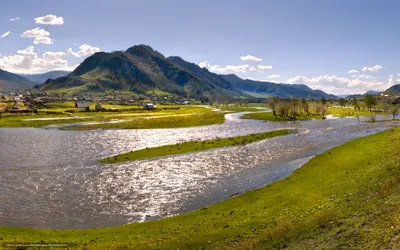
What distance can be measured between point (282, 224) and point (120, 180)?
31795 millimetres

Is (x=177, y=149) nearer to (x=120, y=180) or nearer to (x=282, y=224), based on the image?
(x=120, y=180)

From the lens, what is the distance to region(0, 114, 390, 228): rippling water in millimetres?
36156

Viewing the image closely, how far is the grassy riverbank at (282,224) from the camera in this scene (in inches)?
790

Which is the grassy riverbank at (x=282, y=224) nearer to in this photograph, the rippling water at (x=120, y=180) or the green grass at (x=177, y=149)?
the rippling water at (x=120, y=180)

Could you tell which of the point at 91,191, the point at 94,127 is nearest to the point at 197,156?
the point at 91,191

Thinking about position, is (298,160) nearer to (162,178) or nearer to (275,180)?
(275,180)

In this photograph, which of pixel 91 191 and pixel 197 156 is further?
pixel 197 156

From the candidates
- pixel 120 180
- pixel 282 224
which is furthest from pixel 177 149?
pixel 282 224

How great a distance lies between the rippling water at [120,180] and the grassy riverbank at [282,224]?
14.2ft

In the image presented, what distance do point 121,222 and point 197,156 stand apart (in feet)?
114

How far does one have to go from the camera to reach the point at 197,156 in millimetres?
67062

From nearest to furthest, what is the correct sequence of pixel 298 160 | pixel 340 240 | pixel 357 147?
pixel 340 240 < pixel 298 160 < pixel 357 147

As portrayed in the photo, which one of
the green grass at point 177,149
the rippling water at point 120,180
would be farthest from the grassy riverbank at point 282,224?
the green grass at point 177,149

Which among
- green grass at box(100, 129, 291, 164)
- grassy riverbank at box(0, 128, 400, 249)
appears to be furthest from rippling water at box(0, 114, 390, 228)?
grassy riverbank at box(0, 128, 400, 249)
